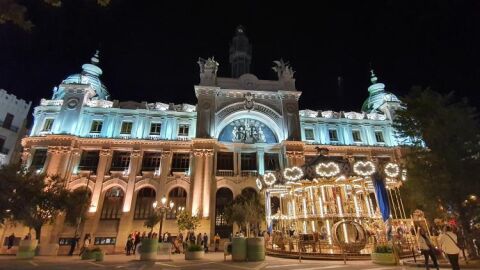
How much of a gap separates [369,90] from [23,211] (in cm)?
4335

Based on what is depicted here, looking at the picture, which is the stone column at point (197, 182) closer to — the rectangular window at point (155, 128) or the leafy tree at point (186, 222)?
the leafy tree at point (186, 222)

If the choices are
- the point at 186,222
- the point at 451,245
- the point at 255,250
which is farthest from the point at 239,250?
the point at 186,222

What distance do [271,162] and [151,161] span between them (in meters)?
13.8

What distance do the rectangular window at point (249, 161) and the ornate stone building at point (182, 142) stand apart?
122 millimetres

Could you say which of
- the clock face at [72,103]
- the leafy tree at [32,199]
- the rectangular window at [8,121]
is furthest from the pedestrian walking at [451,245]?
the rectangular window at [8,121]

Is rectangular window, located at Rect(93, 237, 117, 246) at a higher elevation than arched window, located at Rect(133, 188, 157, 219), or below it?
below

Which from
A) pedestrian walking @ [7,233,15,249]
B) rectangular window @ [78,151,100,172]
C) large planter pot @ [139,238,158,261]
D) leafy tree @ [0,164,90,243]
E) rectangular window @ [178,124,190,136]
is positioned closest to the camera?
large planter pot @ [139,238,158,261]

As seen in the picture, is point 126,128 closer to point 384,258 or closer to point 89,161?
point 89,161

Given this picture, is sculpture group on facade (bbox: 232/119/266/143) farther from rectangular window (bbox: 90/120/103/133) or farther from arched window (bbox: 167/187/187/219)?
rectangular window (bbox: 90/120/103/133)

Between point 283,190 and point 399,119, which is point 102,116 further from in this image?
point 399,119

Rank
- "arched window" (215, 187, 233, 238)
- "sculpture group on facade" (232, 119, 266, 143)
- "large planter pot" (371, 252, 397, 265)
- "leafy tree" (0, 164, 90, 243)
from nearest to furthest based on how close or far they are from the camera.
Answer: "large planter pot" (371, 252, 397, 265)
"leafy tree" (0, 164, 90, 243)
"arched window" (215, 187, 233, 238)
"sculpture group on facade" (232, 119, 266, 143)

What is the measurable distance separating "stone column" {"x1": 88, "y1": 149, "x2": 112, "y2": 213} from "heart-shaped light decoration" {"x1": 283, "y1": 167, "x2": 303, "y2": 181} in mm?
19699

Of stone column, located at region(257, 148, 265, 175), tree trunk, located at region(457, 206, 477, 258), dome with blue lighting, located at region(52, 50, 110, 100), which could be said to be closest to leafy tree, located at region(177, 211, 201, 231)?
stone column, located at region(257, 148, 265, 175)

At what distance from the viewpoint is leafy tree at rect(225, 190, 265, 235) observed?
23.8m
